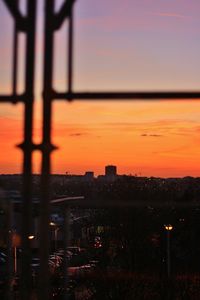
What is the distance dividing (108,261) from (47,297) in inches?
724

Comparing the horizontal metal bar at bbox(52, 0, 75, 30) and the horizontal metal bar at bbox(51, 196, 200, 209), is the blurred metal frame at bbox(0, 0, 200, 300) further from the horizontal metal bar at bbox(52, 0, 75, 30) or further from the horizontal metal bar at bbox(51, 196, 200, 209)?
the horizontal metal bar at bbox(51, 196, 200, 209)

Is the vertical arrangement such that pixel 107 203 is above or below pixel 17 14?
below

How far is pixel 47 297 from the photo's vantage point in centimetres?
209

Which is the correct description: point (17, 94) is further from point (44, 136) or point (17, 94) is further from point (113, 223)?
point (113, 223)

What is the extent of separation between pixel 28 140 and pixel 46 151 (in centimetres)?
7

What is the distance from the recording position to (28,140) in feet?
6.79

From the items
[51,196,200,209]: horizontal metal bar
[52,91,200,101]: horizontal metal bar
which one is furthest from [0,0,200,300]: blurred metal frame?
[51,196,200,209]: horizontal metal bar

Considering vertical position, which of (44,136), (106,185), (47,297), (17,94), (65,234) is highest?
(106,185)

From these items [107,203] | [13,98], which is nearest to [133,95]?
[13,98]

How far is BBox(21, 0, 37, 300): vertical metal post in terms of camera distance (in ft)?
6.69

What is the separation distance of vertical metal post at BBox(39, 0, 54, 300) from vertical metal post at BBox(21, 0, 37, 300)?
0.04 meters

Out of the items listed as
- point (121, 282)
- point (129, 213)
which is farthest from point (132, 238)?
point (121, 282)

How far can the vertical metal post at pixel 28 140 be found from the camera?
6.69 feet

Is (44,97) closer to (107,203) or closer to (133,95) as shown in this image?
(133,95)
